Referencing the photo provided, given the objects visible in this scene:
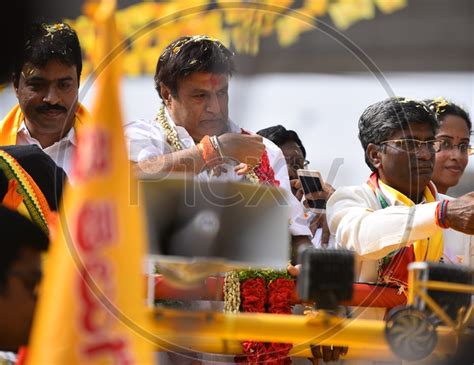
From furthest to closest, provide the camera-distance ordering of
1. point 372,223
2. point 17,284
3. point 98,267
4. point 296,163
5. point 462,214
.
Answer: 1. point 296,163
2. point 372,223
3. point 462,214
4. point 17,284
5. point 98,267

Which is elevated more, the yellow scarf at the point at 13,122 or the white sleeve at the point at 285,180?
the yellow scarf at the point at 13,122

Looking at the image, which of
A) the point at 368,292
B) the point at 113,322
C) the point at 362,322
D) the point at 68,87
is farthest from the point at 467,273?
the point at 68,87

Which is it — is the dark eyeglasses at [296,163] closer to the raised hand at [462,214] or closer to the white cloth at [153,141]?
the white cloth at [153,141]

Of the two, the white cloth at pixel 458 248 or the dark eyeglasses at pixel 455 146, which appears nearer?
the white cloth at pixel 458 248

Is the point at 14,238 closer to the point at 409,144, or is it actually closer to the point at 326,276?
the point at 326,276

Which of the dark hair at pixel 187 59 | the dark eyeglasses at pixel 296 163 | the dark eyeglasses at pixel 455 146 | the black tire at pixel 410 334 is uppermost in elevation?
the dark hair at pixel 187 59

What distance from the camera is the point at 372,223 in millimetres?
4250

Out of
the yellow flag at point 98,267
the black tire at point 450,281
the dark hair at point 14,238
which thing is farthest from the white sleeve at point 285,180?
the yellow flag at point 98,267

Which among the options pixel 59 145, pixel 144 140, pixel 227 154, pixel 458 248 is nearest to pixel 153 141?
pixel 144 140

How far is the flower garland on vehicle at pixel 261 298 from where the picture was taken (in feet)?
14.2

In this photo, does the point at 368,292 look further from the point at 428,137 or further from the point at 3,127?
the point at 3,127

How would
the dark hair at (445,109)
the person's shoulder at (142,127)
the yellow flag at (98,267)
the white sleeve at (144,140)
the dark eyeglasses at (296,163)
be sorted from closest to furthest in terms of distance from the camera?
the yellow flag at (98,267), the white sleeve at (144,140), the person's shoulder at (142,127), the dark eyeglasses at (296,163), the dark hair at (445,109)

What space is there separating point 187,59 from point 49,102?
0.73 metres

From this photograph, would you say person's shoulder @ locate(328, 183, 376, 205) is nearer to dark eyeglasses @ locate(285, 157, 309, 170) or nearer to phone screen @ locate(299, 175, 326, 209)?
phone screen @ locate(299, 175, 326, 209)
